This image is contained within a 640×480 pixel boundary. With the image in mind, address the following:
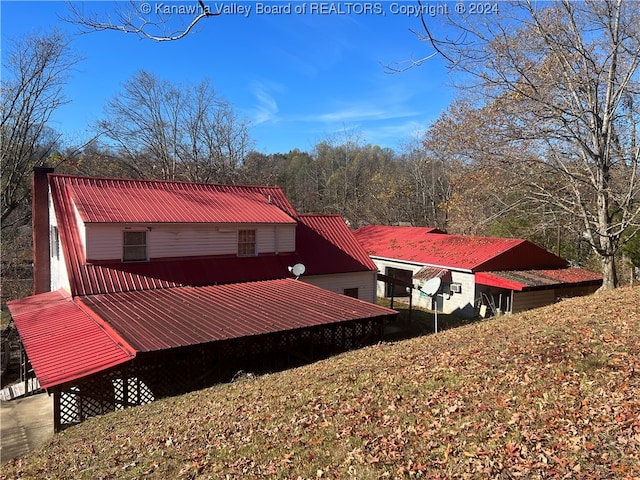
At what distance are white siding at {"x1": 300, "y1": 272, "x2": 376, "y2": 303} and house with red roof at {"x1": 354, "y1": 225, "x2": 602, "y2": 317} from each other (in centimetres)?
83

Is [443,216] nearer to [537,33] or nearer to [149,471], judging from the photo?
[537,33]

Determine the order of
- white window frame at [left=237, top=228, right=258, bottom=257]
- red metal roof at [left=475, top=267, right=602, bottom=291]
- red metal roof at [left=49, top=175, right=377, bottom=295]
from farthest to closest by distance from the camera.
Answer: red metal roof at [left=475, top=267, right=602, bottom=291], white window frame at [left=237, top=228, right=258, bottom=257], red metal roof at [left=49, top=175, right=377, bottom=295]

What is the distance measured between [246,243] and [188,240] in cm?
255

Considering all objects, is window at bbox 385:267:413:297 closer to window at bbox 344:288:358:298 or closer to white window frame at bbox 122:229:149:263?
window at bbox 344:288:358:298

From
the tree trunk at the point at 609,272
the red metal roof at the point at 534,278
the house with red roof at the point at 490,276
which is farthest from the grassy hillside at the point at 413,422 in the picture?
the house with red roof at the point at 490,276

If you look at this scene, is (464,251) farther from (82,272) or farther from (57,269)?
(57,269)

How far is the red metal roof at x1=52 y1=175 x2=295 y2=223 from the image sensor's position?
51.1ft

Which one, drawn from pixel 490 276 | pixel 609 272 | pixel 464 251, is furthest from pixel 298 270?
pixel 609 272

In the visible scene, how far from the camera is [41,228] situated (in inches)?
704

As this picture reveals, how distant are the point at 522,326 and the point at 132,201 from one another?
1420 centimetres

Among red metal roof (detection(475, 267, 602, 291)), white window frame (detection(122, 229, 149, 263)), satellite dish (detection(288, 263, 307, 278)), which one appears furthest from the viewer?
red metal roof (detection(475, 267, 602, 291))

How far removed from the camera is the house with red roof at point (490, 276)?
2073 centimetres

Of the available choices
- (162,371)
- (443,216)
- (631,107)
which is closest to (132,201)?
(162,371)

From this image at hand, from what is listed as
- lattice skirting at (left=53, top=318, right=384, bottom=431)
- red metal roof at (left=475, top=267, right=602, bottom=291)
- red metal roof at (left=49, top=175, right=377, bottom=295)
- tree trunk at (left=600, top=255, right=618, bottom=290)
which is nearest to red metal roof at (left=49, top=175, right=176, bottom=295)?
red metal roof at (left=49, top=175, right=377, bottom=295)
